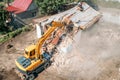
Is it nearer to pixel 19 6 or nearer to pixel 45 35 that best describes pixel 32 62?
pixel 45 35

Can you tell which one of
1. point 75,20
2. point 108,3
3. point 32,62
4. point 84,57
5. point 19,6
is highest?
point 75,20

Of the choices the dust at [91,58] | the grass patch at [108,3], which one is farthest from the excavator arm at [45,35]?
the grass patch at [108,3]

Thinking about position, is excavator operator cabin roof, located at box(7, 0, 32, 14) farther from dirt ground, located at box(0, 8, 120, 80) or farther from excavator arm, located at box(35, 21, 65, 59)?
excavator arm, located at box(35, 21, 65, 59)

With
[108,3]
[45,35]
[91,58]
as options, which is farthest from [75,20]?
[108,3]

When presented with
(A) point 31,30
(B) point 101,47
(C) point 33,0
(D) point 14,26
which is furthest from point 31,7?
(B) point 101,47

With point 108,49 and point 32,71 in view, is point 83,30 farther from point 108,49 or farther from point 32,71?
point 32,71

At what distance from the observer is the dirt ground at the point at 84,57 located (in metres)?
23.6

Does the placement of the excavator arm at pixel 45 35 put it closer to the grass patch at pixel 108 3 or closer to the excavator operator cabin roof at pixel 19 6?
the excavator operator cabin roof at pixel 19 6

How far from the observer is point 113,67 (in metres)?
24.3

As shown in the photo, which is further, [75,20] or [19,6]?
[19,6]

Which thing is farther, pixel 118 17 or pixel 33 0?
pixel 33 0

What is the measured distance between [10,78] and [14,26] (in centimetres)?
1430

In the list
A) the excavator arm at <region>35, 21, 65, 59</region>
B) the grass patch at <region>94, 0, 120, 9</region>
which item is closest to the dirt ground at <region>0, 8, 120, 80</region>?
the excavator arm at <region>35, 21, 65, 59</region>

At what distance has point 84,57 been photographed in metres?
25.5
